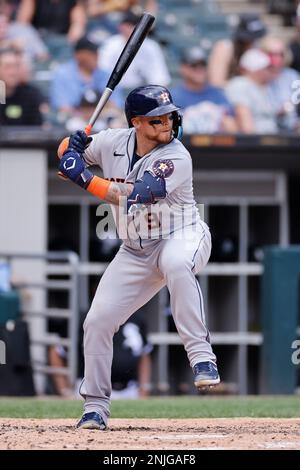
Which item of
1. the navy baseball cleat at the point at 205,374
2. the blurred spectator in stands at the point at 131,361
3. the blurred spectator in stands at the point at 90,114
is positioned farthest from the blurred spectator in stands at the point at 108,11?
the navy baseball cleat at the point at 205,374

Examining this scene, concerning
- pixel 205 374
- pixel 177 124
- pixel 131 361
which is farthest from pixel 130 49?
pixel 131 361

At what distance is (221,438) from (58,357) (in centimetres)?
605

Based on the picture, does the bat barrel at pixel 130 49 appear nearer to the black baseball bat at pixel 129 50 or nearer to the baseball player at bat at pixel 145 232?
the black baseball bat at pixel 129 50

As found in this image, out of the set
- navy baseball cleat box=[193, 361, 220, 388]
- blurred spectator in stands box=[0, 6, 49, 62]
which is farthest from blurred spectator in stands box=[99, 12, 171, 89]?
navy baseball cleat box=[193, 361, 220, 388]

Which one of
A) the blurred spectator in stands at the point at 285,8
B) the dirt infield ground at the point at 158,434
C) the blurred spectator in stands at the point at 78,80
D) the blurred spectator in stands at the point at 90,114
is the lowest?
the dirt infield ground at the point at 158,434

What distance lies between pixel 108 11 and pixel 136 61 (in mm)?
949

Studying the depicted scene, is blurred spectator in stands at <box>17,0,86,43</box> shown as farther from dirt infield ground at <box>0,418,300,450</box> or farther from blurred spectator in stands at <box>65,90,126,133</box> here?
dirt infield ground at <box>0,418,300,450</box>

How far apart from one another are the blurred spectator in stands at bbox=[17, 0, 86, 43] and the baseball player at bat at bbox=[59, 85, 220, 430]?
267 inches

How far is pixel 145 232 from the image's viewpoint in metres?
5.55

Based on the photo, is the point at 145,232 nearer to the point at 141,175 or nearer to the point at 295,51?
the point at 141,175

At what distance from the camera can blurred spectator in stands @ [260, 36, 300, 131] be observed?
1167cm

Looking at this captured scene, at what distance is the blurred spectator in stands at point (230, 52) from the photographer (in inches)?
471

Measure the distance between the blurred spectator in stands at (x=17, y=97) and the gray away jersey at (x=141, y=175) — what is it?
566cm
